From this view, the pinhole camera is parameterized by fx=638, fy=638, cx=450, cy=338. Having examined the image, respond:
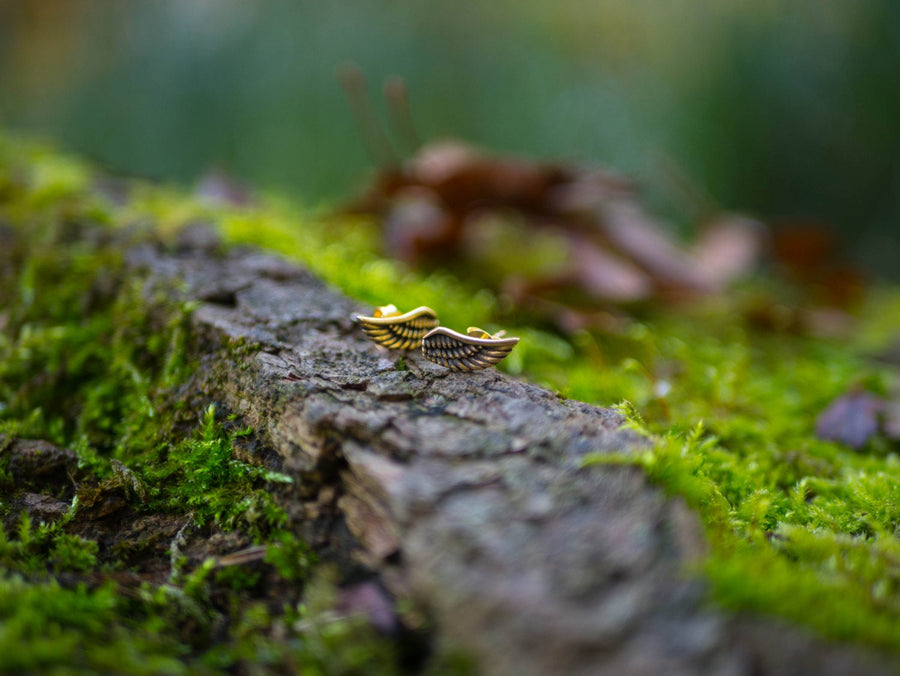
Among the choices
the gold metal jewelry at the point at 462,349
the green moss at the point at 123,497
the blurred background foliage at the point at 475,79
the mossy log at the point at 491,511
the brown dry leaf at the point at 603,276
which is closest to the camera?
the mossy log at the point at 491,511

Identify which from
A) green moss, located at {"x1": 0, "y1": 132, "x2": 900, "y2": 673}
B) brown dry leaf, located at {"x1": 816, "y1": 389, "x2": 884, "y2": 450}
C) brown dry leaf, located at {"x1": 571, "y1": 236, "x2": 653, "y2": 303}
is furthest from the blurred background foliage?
brown dry leaf, located at {"x1": 816, "y1": 389, "x2": 884, "y2": 450}

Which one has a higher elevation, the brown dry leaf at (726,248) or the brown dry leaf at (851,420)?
the brown dry leaf at (726,248)

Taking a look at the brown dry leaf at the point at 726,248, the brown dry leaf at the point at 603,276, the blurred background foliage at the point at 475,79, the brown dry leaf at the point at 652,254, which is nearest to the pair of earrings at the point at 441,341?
the brown dry leaf at the point at 603,276

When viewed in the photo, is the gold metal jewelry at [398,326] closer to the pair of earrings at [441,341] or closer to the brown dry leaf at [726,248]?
the pair of earrings at [441,341]

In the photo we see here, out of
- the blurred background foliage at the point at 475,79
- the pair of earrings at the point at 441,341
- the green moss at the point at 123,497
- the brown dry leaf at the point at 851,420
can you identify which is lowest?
the green moss at the point at 123,497

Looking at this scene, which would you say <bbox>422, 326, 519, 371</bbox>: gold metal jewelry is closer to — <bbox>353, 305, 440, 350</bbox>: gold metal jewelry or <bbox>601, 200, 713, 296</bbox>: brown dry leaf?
<bbox>353, 305, 440, 350</bbox>: gold metal jewelry

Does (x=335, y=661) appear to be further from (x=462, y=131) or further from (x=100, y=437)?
(x=462, y=131)

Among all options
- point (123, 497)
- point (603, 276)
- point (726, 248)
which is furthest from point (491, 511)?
point (726, 248)
